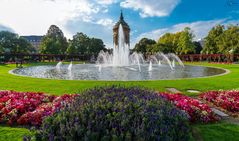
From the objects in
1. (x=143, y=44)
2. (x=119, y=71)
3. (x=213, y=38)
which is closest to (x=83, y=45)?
(x=143, y=44)

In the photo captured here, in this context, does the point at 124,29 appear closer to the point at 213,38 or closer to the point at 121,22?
the point at 121,22

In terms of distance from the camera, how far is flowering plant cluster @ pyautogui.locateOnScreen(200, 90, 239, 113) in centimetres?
868

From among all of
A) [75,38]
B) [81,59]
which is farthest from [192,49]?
[75,38]

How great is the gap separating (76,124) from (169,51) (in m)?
87.8

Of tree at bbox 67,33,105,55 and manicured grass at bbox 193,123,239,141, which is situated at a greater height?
tree at bbox 67,33,105,55

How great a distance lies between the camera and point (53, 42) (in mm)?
72312

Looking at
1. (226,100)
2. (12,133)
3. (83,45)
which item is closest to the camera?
(12,133)

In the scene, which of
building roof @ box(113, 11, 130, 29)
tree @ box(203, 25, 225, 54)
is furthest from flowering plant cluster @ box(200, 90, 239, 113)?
building roof @ box(113, 11, 130, 29)

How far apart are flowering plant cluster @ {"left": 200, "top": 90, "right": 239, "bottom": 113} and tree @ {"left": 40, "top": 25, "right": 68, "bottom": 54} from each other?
65.4 meters

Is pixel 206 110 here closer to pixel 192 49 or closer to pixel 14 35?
pixel 192 49

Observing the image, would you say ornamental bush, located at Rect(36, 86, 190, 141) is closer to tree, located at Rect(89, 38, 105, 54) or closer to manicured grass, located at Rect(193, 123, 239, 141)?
manicured grass, located at Rect(193, 123, 239, 141)

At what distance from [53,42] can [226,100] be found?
68761 millimetres

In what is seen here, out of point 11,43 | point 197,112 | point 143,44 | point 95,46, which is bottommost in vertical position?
point 197,112

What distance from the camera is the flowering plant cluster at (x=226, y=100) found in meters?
8.68
